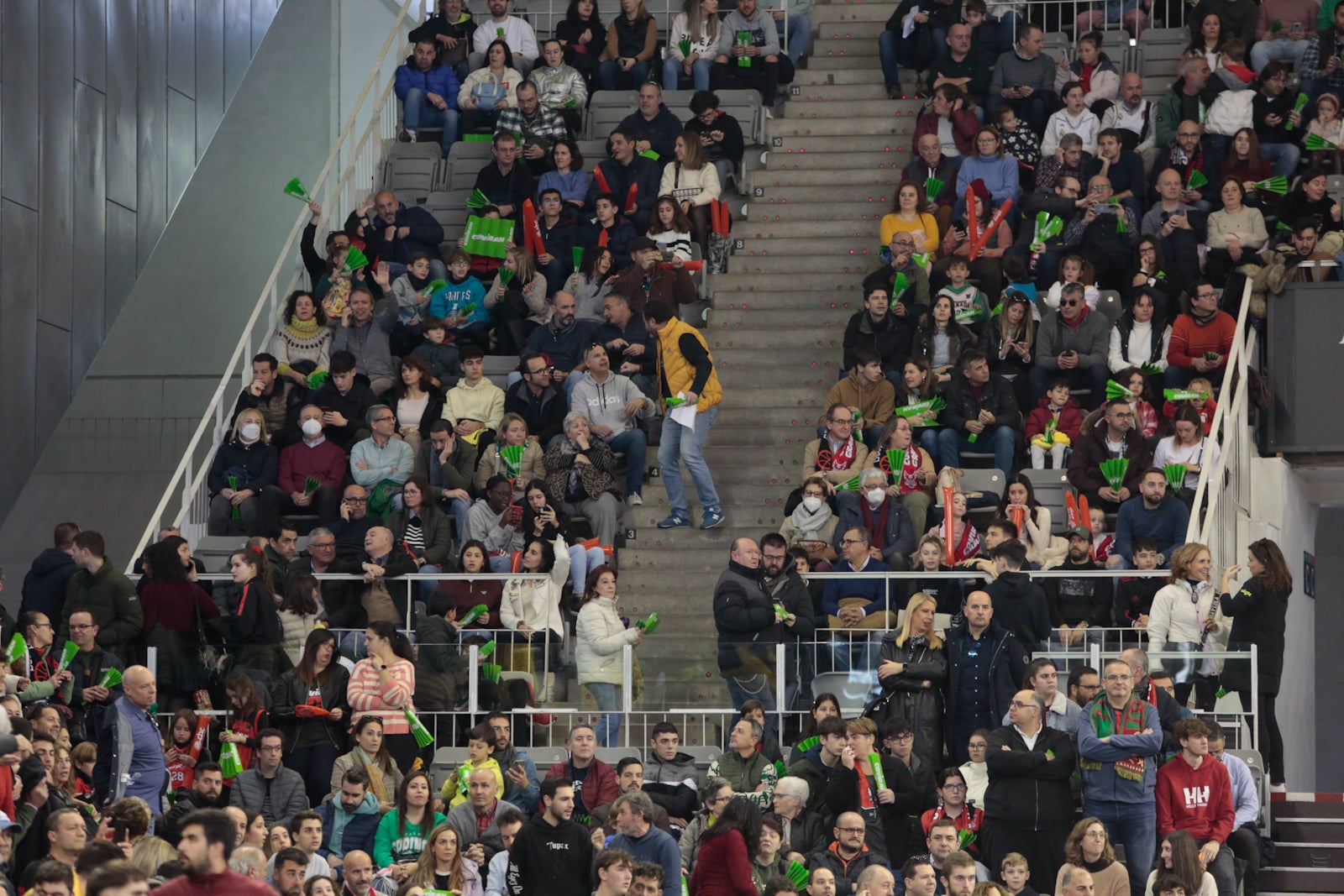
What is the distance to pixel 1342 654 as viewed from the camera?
22375 mm

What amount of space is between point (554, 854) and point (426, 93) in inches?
414

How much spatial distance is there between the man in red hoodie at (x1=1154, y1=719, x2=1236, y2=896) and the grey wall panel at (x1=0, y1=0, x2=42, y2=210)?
35.8 ft

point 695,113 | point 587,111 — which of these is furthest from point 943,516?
point 587,111

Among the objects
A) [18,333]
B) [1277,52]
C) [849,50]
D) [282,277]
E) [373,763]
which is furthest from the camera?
[282,277]

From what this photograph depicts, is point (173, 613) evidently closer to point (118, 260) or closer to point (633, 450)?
point (633, 450)

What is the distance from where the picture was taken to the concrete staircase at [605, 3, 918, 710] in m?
16.3

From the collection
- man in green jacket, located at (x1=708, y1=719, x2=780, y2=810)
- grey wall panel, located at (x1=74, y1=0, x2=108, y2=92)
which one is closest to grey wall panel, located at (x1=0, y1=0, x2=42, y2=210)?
grey wall panel, located at (x1=74, y1=0, x2=108, y2=92)

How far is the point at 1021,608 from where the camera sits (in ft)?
45.3

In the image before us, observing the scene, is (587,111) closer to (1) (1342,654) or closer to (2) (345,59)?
(2) (345,59)

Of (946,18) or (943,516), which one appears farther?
(946,18)

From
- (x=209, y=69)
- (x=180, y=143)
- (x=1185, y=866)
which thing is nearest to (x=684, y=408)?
(x=1185, y=866)

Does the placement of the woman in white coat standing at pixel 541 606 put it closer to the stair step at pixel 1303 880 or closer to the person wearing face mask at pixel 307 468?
the person wearing face mask at pixel 307 468

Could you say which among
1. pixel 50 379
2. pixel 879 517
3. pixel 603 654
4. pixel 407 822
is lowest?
pixel 407 822

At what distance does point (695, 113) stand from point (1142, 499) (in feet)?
19.7
